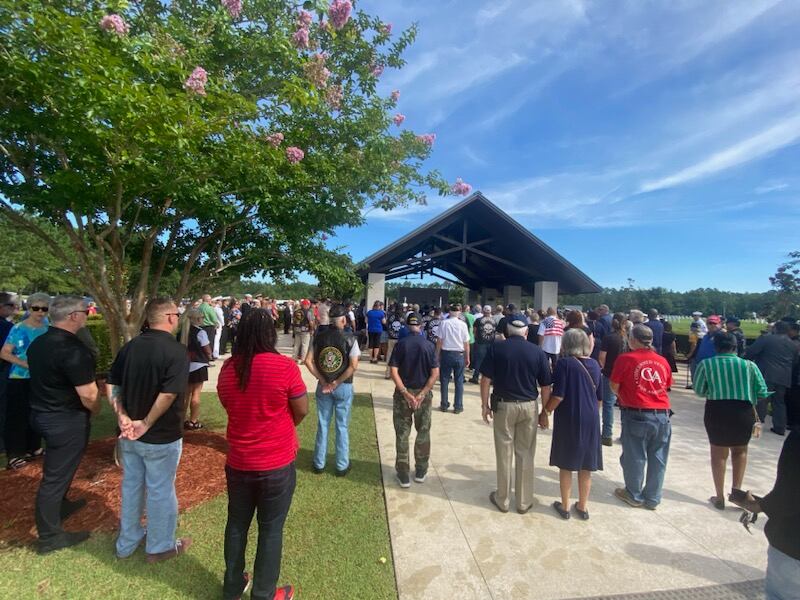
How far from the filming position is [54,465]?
292 cm

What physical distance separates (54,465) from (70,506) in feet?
2.45

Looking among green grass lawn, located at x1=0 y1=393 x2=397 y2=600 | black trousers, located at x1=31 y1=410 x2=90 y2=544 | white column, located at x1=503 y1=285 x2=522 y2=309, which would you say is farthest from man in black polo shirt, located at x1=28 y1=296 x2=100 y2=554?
white column, located at x1=503 y1=285 x2=522 y2=309

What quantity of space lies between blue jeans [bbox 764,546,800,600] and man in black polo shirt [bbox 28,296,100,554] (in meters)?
4.17

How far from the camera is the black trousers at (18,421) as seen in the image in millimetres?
4258

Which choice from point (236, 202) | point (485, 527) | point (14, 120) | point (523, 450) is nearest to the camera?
point (14, 120)

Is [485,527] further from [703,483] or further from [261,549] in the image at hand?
[703,483]

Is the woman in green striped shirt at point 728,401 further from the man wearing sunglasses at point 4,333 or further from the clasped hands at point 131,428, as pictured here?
the man wearing sunglasses at point 4,333

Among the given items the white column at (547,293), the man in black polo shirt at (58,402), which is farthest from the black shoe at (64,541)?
the white column at (547,293)

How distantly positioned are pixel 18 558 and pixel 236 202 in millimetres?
3337

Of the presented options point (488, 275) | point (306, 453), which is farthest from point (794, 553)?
point (488, 275)

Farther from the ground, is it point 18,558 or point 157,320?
point 157,320

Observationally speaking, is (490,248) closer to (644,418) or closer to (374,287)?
(374,287)

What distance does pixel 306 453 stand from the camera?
496cm

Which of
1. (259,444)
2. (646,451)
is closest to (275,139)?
(259,444)
